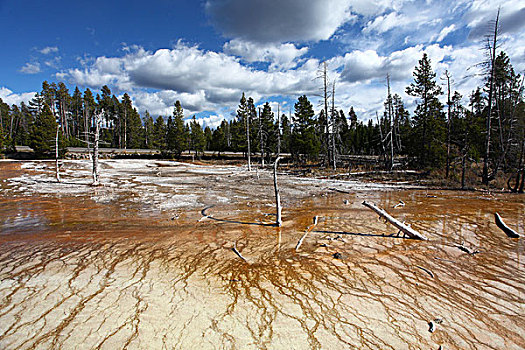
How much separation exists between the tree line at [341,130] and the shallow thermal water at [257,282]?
39.7ft

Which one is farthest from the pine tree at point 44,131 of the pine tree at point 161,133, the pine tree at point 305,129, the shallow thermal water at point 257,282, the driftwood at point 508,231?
the driftwood at point 508,231

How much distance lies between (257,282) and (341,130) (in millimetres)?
39900

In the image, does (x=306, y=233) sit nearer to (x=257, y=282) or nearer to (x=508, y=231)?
(x=257, y=282)

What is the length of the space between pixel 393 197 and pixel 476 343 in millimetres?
13678

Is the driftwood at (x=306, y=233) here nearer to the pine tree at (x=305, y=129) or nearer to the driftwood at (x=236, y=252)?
the driftwood at (x=236, y=252)

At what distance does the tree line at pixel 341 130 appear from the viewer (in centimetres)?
1989

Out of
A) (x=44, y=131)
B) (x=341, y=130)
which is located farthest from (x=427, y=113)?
(x=44, y=131)

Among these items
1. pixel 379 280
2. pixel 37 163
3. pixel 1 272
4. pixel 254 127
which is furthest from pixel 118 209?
pixel 254 127

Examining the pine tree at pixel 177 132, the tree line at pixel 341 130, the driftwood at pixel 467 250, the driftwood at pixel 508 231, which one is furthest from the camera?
the pine tree at pixel 177 132

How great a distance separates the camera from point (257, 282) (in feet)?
19.0

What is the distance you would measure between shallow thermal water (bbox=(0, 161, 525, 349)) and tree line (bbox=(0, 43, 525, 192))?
1209cm

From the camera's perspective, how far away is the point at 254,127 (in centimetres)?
4538

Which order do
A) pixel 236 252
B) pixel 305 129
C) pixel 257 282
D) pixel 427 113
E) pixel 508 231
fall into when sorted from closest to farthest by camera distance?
1. pixel 257 282
2. pixel 236 252
3. pixel 508 231
4. pixel 427 113
5. pixel 305 129

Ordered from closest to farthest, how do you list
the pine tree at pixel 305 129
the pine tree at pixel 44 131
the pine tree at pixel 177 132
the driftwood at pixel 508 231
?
the driftwood at pixel 508 231 < the pine tree at pixel 44 131 < the pine tree at pixel 305 129 < the pine tree at pixel 177 132
